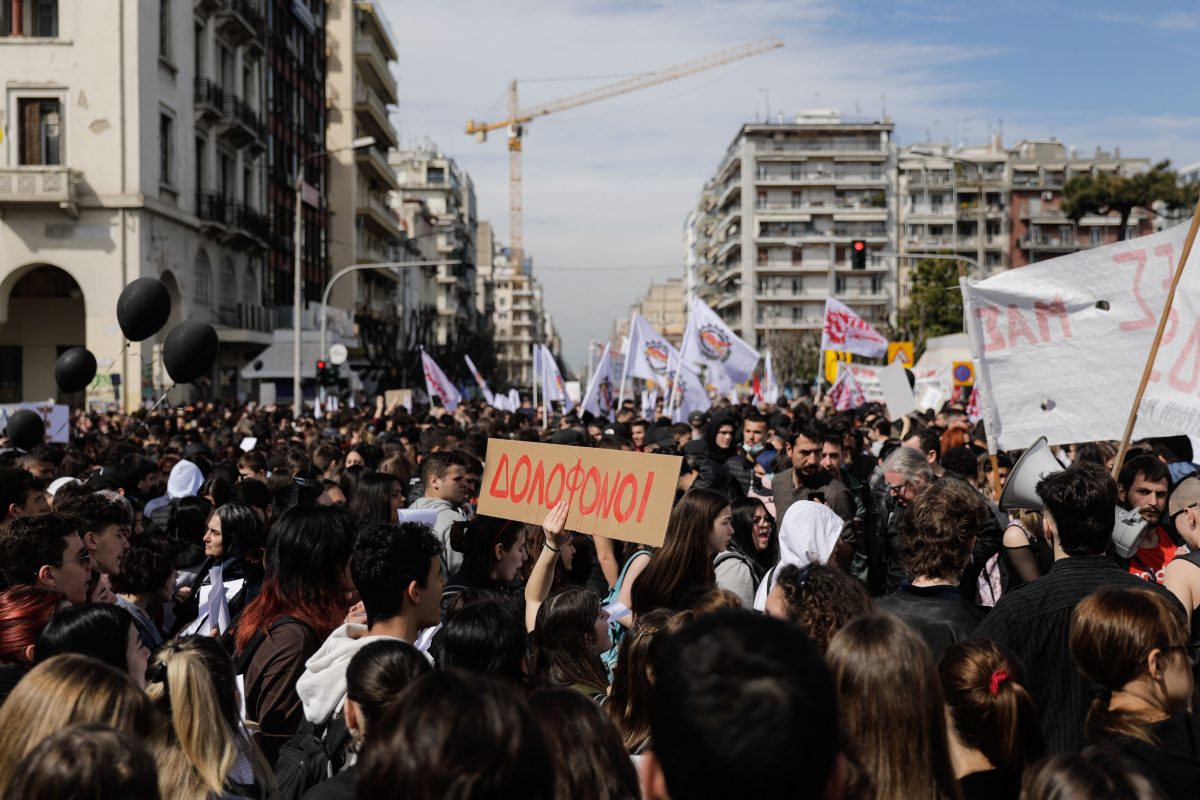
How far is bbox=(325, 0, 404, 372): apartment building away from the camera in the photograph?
200 feet

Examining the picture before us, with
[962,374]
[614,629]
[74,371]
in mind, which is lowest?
[614,629]

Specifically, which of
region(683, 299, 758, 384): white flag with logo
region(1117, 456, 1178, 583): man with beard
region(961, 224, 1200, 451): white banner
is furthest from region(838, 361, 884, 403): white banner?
region(1117, 456, 1178, 583): man with beard

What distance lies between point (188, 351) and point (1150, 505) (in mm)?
7021

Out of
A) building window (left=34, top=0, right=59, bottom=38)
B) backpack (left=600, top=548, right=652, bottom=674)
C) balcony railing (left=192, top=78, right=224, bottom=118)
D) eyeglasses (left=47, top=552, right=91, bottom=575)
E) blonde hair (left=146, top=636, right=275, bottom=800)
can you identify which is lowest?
backpack (left=600, top=548, right=652, bottom=674)

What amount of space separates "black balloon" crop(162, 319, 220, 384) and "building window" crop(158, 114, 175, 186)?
2715 cm

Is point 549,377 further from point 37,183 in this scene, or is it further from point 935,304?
point 935,304

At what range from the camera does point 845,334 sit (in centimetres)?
2189

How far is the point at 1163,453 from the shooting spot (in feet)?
29.5

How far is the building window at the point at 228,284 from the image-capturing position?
132 feet

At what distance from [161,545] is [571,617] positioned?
2561 millimetres

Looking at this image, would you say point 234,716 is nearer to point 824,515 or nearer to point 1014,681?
point 1014,681

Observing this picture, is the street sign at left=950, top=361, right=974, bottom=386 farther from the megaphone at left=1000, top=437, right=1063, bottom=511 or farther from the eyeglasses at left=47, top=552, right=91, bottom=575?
the eyeglasses at left=47, top=552, right=91, bottom=575

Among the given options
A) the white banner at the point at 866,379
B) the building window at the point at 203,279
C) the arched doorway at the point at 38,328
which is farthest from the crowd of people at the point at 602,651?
the arched doorway at the point at 38,328

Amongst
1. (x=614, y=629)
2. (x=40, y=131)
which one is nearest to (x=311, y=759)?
(x=614, y=629)
